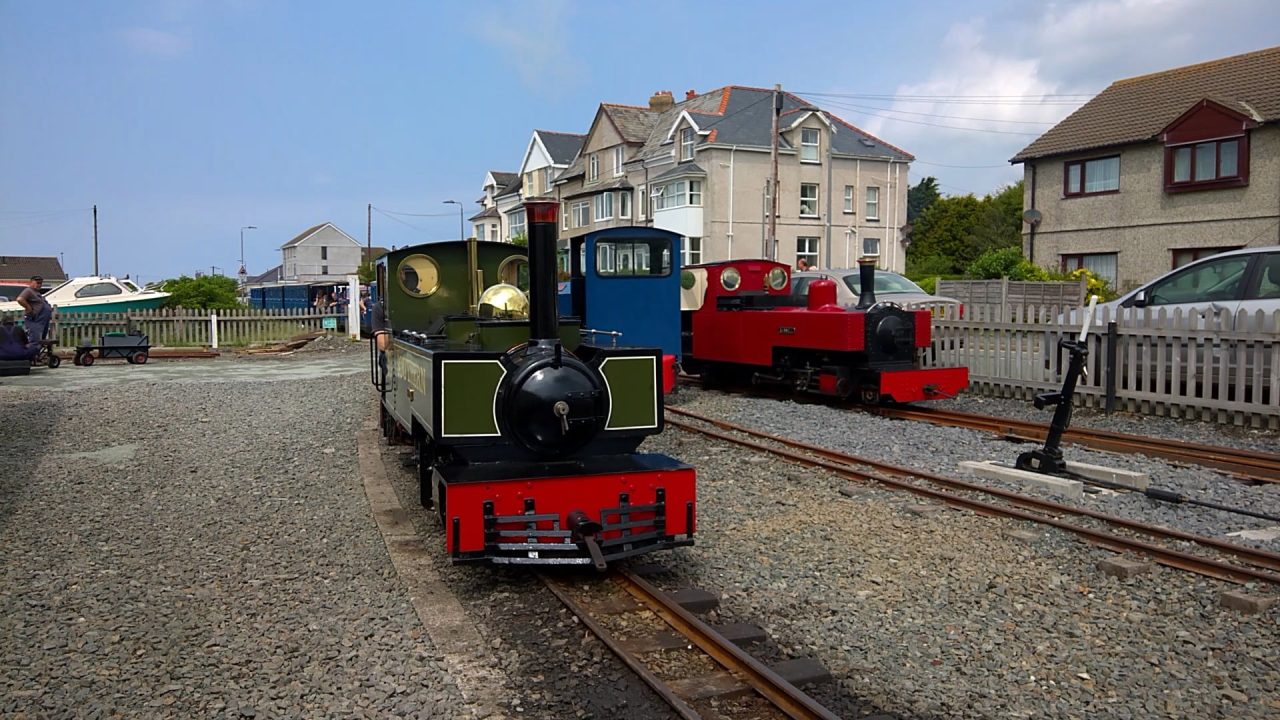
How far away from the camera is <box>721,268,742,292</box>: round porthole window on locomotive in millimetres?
14875

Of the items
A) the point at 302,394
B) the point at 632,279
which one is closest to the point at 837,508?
the point at 632,279

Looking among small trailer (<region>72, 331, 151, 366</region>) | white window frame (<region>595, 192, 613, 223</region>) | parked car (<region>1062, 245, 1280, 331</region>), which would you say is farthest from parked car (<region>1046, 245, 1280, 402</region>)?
white window frame (<region>595, 192, 613, 223</region>)

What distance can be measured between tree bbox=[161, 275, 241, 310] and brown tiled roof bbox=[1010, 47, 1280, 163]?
25035 millimetres

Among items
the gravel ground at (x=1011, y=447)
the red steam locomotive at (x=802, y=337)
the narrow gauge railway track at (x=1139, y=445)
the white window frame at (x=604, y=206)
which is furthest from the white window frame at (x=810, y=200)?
the narrow gauge railway track at (x=1139, y=445)

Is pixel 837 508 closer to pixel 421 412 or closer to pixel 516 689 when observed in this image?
pixel 421 412

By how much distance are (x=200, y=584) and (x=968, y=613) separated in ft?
14.5

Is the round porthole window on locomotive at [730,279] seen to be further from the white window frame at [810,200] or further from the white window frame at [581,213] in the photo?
the white window frame at [581,213]

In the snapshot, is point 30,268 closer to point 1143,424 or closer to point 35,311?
point 35,311

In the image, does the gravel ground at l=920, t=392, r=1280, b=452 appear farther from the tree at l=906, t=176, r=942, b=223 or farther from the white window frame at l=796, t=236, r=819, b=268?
the tree at l=906, t=176, r=942, b=223

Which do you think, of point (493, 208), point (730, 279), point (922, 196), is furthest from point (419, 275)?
point (922, 196)

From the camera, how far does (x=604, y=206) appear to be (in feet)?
145

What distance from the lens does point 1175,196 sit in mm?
23594

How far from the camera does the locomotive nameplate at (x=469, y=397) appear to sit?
5.68 metres

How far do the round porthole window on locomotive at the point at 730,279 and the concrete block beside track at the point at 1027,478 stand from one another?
6.65 m
